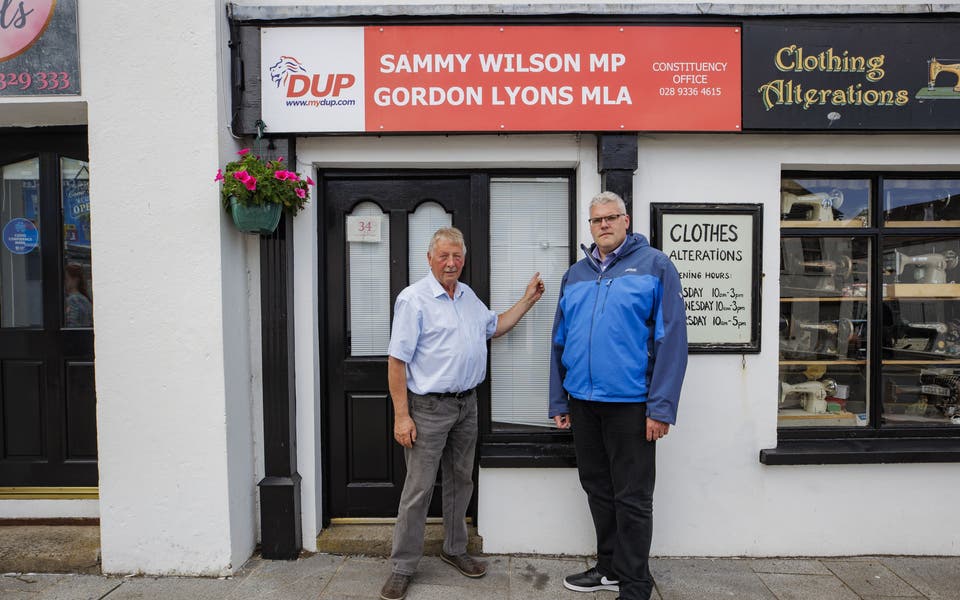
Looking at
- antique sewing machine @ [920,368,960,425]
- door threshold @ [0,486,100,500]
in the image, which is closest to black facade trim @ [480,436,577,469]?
antique sewing machine @ [920,368,960,425]

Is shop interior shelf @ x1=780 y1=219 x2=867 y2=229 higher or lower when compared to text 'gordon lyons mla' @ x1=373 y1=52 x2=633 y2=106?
lower

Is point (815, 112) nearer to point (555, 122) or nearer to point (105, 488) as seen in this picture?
point (555, 122)

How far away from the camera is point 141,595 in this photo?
3260 mm

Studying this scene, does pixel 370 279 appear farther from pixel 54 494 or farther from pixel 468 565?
pixel 54 494

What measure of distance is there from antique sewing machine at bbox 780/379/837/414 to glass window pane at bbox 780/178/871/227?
109cm

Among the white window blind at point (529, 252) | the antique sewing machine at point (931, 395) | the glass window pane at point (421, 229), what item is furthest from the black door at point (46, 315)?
the antique sewing machine at point (931, 395)

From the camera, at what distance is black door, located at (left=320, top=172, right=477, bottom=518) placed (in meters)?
3.85

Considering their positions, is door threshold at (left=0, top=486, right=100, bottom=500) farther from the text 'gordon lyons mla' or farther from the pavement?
the text 'gordon lyons mla'

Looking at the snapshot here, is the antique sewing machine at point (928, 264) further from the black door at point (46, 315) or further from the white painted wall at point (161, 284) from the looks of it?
the black door at point (46, 315)

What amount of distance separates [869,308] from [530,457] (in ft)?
8.36

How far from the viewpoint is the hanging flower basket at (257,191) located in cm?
324

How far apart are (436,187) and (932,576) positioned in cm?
387

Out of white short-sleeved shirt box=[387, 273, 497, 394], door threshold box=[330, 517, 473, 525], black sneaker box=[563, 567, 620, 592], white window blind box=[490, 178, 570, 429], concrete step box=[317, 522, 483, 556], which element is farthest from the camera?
door threshold box=[330, 517, 473, 525]

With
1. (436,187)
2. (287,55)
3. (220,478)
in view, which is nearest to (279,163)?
(287,55)
